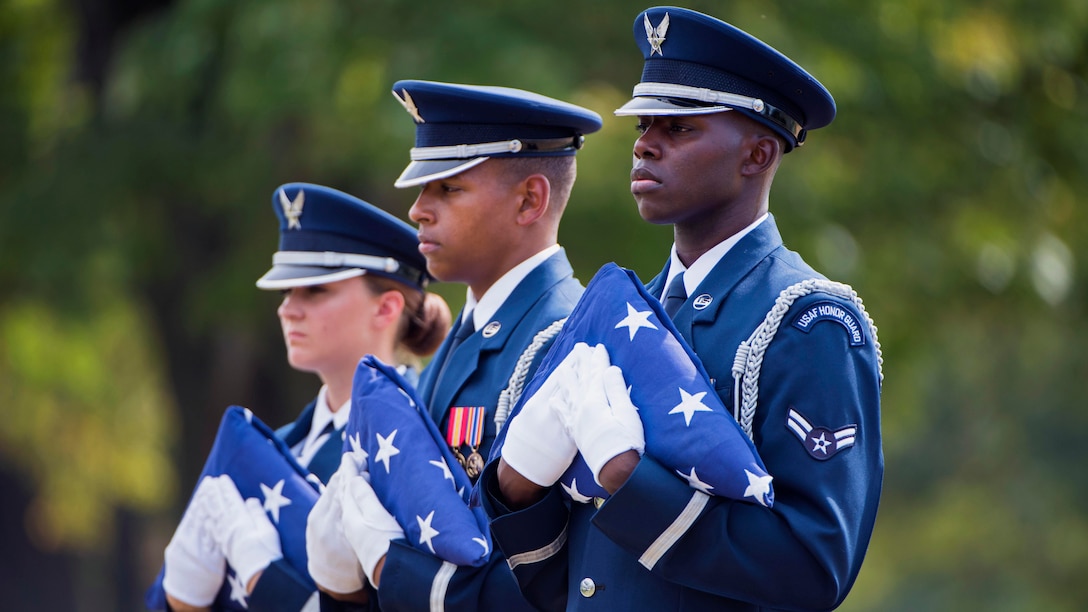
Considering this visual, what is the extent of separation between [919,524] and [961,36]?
44.3 feet

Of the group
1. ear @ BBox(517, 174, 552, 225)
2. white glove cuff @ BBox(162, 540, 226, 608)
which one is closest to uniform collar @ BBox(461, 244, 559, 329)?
ear @ BBox(517, 174, 552, 225)

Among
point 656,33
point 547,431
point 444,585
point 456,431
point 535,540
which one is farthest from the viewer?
point 456,431

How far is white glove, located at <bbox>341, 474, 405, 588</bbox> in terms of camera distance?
3572 mm

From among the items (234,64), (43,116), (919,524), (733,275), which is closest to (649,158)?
(733,275)

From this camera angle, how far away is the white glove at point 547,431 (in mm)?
2902

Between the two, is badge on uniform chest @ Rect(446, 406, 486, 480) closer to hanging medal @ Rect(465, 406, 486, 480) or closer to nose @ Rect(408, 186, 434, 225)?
hanging medal @ Rect(465, 406, 486, 480)

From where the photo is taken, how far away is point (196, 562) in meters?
4.35

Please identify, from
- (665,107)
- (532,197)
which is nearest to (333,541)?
Answer: (532,197)

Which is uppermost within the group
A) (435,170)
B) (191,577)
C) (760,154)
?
(760,154)

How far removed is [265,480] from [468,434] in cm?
82

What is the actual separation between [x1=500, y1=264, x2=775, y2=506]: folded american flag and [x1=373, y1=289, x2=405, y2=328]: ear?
183 centimetres

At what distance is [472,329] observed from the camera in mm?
4125

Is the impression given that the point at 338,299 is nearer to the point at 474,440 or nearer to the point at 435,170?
the point at 435,170

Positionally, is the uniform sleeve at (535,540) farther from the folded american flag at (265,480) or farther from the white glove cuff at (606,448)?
the folded american flag at (265,480)
